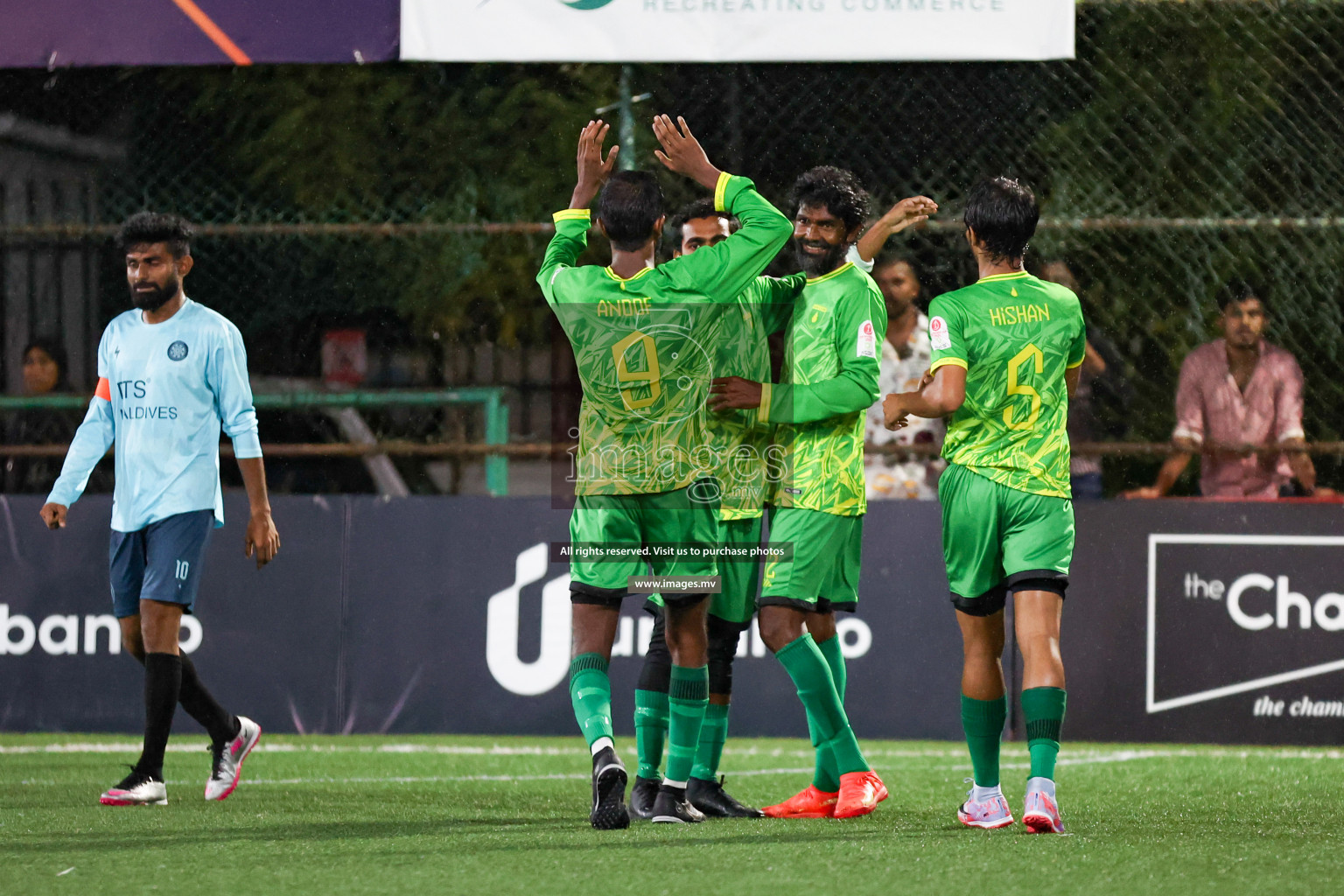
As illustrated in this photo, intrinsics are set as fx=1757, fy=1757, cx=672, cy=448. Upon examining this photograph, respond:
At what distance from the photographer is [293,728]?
8.48m

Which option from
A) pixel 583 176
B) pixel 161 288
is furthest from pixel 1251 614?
pixel 161 288

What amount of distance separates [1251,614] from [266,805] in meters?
4.66

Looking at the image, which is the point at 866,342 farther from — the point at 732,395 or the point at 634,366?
the point at 634,366

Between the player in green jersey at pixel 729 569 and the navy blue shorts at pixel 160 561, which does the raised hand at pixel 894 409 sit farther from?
the navy blue shorts at pixel 160 561

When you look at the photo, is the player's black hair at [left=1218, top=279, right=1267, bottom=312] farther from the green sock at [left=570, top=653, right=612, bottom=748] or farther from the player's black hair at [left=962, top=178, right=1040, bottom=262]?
the green sock at [left=570, top=653, right=612, bottom=748]

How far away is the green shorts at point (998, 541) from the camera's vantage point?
208 inches

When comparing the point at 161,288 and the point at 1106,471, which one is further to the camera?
the point at 1106,471

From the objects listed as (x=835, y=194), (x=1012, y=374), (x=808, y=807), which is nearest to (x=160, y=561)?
(x=808, y=807)

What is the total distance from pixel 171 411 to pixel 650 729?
213 centimetres

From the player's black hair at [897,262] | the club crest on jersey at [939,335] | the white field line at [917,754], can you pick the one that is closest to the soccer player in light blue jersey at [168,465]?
the white field line at [917,754]

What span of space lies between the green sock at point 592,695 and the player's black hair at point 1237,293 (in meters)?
4.56

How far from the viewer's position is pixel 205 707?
6395 mm

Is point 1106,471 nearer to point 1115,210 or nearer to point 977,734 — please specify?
point 1115,210

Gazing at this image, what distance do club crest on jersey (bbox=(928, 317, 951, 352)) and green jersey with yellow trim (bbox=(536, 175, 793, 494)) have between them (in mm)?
525
